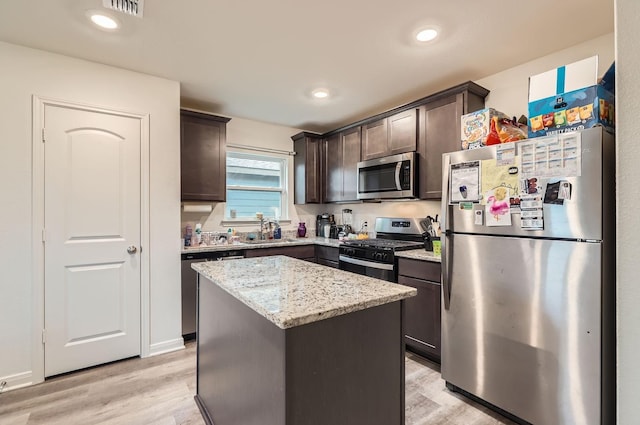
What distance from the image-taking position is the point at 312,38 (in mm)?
2160

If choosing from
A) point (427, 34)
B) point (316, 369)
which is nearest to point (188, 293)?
point (316, 369)

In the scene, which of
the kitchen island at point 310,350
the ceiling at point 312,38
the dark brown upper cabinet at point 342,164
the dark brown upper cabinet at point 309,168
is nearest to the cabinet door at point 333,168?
the dark brown upper cabinet at point 342,164

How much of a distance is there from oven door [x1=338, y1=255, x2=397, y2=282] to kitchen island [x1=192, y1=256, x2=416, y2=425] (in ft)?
4.22

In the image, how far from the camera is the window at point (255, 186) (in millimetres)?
3949

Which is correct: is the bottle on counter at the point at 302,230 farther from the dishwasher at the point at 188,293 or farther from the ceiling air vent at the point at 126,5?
the ceiling air vent at the point at 126,5

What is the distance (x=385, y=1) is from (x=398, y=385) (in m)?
2.02

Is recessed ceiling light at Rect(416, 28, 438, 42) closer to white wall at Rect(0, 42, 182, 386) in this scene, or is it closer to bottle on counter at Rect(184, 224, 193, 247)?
white wall at Rect(0, 42, 182, 386)

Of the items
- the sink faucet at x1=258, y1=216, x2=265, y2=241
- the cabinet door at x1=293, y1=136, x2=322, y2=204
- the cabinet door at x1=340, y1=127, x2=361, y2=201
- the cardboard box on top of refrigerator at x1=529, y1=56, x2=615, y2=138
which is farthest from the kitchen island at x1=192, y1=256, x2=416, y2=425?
the cabinet door at x1=293, y1=136, x2=322, y2=204

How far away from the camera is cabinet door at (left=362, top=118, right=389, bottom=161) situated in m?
3.34

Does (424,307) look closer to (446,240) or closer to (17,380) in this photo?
(446,240)

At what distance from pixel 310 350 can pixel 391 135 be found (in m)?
2.66
